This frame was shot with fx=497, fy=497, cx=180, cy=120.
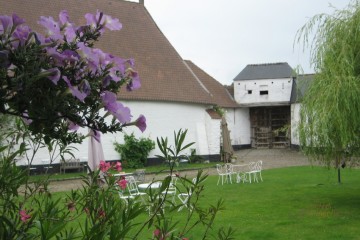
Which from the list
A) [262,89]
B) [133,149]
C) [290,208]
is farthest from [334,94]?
[262,89]

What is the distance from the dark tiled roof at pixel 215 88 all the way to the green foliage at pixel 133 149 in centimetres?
1084

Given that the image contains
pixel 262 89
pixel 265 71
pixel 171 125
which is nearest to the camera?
pixel 171 125

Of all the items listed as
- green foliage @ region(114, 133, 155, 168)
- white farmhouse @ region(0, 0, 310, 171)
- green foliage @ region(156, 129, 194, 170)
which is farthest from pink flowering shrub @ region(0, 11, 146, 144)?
green foliage @ region(114, 133, 155, 168)

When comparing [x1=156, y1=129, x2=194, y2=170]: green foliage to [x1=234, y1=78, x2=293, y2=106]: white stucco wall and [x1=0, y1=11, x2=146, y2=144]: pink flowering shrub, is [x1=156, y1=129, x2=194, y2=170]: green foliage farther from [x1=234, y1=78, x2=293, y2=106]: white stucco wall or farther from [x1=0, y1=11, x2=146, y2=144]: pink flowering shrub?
[x1=234, y1=78, x2=293, y2=106]: white stucco wall

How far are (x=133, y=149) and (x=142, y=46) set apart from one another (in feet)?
20.9

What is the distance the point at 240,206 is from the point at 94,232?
Answer: 1055 centimetres

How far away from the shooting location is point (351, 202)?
477 inches

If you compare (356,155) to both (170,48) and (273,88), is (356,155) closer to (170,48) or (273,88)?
(170,48)

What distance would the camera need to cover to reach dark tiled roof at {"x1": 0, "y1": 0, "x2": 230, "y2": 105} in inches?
978

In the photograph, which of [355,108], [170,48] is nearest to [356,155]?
[355,108]

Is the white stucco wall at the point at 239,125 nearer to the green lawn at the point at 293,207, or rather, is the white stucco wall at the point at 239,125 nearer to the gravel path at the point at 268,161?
the gravel path at the point at 268,161

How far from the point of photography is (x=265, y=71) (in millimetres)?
35875

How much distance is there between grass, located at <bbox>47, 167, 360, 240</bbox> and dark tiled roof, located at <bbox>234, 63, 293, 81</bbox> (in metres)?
17.2

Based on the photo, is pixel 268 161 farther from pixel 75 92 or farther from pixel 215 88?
pixel 75 92
